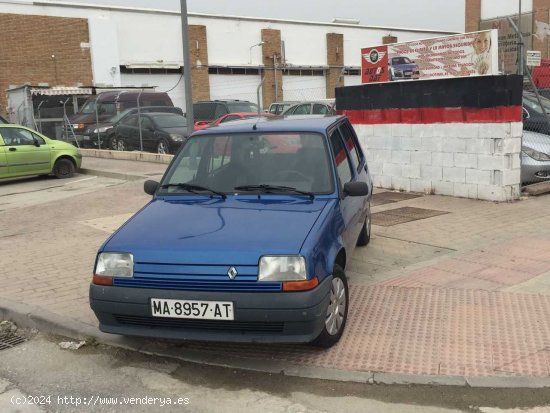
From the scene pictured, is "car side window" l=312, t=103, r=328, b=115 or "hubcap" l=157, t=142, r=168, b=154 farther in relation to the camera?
"car side window" l=312, t=103, r=328, b=115

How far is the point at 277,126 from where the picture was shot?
529 centimetres

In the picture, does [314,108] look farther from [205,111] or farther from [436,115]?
[436,115]

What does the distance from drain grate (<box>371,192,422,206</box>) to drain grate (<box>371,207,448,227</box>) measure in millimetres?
663

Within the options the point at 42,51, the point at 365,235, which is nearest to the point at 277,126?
the point at 365,235

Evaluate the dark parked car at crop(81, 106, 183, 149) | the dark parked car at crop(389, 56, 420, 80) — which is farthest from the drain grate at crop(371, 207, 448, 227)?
the dark parked car at crop(81, 106, 183, 149)

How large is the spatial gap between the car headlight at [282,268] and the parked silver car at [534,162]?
291 inches

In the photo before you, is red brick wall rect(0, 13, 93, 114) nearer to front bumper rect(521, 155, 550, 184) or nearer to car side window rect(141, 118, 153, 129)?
car side window rect(141, 118, 153, 129)

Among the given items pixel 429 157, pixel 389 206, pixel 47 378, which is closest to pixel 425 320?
pixel 47 378

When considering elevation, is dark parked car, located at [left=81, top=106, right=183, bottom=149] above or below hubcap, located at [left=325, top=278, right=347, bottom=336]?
above

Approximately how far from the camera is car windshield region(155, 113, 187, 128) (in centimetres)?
1714

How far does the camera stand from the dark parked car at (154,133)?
1669cm

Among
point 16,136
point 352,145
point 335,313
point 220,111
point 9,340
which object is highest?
point 220,111

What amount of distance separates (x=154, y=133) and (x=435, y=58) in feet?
30.9

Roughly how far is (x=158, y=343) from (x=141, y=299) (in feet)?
2.59
